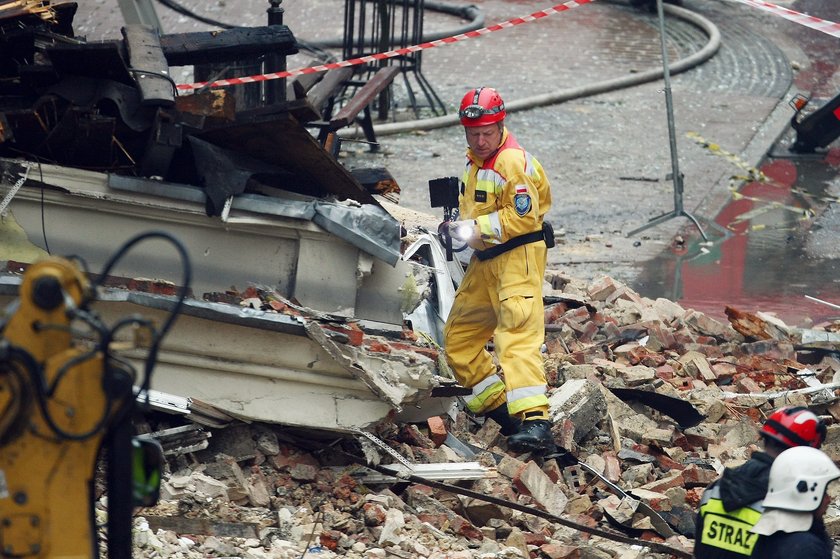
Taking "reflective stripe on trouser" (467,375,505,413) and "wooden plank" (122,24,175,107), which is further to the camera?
"reflective stripe on trouser" (467,375,505,413)

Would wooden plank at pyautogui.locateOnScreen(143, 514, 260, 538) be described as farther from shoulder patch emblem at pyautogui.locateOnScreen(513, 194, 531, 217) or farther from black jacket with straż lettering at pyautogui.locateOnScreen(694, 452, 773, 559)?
shoulder patch emblem at pyautogui.locateOnScreen(513, 194, 531, 217)

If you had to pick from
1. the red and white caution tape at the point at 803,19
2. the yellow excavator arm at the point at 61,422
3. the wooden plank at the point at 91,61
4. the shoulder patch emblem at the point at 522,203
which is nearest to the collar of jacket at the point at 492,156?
the shoulder patch emblem at the point at 522,203

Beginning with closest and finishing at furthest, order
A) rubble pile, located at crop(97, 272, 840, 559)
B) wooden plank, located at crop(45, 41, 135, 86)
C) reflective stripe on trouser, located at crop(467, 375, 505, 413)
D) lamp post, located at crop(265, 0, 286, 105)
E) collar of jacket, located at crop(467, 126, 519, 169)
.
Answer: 1. rubble pile, located at crop(97, 272, 840, 559)
2. wooden plank, located at crop(45, 41, 135, 86)
3. collar of jacket, located at crop(467, 126, 519, 169)
4. reflective stripe on trouser, located at crop(467, 375, 505, 413)
5. lamp post, located at crop(265, 0, 286, 105)

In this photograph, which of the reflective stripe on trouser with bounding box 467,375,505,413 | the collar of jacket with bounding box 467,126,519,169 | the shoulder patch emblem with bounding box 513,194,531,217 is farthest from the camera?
the reflective stripe on trouser with bounding box 467,375,505,413

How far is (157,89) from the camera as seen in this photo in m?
5.85

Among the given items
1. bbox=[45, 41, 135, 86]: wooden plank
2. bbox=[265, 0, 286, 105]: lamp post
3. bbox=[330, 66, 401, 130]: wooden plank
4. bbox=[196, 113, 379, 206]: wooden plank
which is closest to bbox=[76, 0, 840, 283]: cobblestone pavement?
bbox=[330, 66, 401, 130]: wooden plank

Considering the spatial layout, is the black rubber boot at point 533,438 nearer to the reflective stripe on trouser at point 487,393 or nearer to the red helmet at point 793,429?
the reflective stripe on trouser at point 487,393

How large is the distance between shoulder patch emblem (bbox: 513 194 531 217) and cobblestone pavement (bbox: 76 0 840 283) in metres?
4.12

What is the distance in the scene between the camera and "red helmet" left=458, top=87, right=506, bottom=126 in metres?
6.57

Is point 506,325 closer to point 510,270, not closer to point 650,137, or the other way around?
point 510,270

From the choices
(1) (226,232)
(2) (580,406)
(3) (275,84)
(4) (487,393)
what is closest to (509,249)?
(4) (487,393)

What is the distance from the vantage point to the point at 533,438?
6531mm

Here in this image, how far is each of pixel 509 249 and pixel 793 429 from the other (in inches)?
97.6

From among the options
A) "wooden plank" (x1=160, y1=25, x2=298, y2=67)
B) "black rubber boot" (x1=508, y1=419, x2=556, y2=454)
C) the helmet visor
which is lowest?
"black rubber boot" (x1=508, y1=419, x2=556, y2=454)
